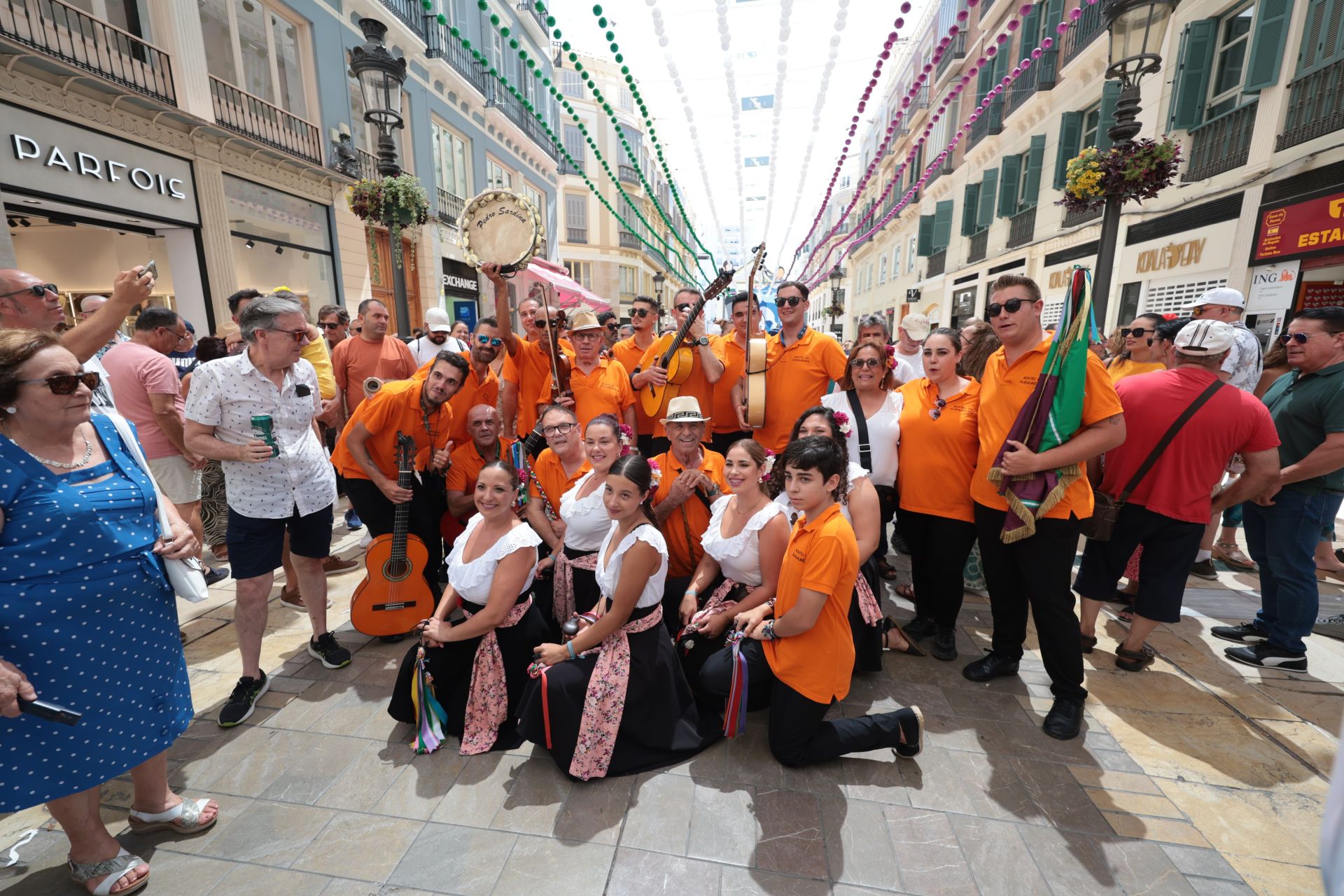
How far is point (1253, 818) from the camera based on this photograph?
90.6 inches

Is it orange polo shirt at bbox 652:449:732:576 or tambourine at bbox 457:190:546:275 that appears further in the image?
tambourine at bbox 457:190:546:275

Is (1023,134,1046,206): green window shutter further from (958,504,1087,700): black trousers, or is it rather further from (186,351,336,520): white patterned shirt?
(186,351,336,520): white patterned shirt

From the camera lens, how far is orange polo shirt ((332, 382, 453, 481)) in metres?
3.62

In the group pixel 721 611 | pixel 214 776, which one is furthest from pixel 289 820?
pixel 721 611

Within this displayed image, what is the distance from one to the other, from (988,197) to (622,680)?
17.7m

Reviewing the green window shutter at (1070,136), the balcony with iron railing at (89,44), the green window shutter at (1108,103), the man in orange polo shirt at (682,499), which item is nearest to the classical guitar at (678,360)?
the man in orange polo shirt at (682,499)

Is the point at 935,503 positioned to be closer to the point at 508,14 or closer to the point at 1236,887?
the point at 1236,887

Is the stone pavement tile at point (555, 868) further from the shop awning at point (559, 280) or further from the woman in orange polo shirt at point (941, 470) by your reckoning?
the shop awning at point (559, 280)

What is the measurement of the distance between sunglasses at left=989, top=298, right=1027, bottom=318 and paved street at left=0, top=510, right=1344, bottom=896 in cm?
206

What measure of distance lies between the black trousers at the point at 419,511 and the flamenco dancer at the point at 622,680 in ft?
5.33

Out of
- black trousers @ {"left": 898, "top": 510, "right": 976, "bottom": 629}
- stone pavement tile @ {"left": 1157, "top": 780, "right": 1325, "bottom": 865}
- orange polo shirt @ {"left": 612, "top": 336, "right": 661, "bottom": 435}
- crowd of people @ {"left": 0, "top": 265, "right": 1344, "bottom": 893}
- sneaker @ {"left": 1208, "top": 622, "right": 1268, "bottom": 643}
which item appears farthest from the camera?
orange polo shirt @ {"left": 612, "top": 336, "right": 661, "bottom": 435}

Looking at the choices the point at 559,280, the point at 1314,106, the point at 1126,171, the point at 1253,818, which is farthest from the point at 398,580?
the point at 559,280

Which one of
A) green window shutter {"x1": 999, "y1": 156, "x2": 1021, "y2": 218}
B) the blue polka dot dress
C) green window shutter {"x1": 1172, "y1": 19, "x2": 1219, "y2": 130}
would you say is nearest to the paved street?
the blue polka dot dress

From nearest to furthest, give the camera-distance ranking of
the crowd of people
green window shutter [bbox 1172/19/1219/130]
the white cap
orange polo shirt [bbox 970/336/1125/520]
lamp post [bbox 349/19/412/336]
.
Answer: the crowd of people, orange polo shirt [bbox 970/336/1125/520], lamp post [bbox 349/19/412/336], the white cap, green window shutter [bbox 1172/19/1219/130]
